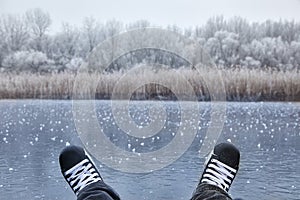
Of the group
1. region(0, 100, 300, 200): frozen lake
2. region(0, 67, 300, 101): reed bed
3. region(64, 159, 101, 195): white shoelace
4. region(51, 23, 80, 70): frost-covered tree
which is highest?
region(51, 23, 80, 70): frost-covered tree

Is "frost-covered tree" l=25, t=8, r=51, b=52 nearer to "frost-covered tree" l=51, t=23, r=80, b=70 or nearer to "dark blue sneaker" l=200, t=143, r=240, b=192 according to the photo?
"frost-covered tree" l=51, t=23, r=80, b=70

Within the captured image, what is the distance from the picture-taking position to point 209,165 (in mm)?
952

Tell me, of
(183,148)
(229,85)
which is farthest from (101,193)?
(229,85)

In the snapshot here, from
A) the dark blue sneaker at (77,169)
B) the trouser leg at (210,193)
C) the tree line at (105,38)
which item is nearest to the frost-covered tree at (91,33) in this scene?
the tree line at (105,38)

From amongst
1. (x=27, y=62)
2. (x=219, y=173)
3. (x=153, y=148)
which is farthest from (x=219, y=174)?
(x=27, y=62)

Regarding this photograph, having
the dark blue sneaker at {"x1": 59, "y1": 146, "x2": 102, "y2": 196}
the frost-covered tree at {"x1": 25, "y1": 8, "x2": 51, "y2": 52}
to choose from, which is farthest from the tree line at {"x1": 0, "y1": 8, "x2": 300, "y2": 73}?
the dark blue sneaker at {"x1": 59, "y1": 146, "x2": 102, "y2": 196}

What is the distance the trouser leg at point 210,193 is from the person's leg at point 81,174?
161 millimetres

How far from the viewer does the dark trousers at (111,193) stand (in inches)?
30.6

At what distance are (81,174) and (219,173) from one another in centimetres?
30

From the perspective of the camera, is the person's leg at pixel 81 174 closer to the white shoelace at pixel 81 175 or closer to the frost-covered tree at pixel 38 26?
the white shoelace at pixel 81 175

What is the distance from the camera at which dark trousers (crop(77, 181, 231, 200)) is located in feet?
2.55

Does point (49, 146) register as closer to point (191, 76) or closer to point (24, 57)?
point (24, 57)

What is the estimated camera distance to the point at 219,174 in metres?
0.93

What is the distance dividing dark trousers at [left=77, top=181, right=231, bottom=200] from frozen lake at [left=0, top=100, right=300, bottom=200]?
11.0 inches
